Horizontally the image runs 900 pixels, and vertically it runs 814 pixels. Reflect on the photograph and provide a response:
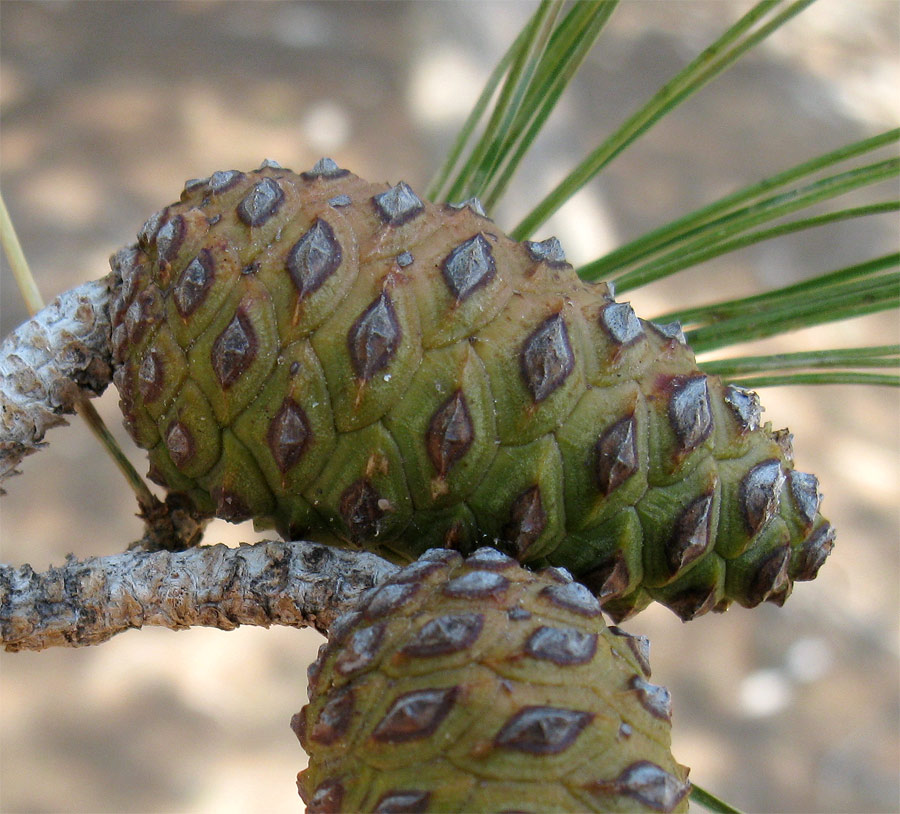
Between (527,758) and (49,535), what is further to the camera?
(49,535)

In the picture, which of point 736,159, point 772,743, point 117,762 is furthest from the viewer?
point 736,159

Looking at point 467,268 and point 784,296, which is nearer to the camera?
point 467,268

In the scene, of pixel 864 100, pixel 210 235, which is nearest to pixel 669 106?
pixel 210 235

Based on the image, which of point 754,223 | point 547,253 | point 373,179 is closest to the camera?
point 547,253

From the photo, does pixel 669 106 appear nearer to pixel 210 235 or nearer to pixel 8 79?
pixel 210 235

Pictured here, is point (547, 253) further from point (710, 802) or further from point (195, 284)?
point (710, 802)

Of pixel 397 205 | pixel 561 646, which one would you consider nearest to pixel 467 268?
pixel 397 205
